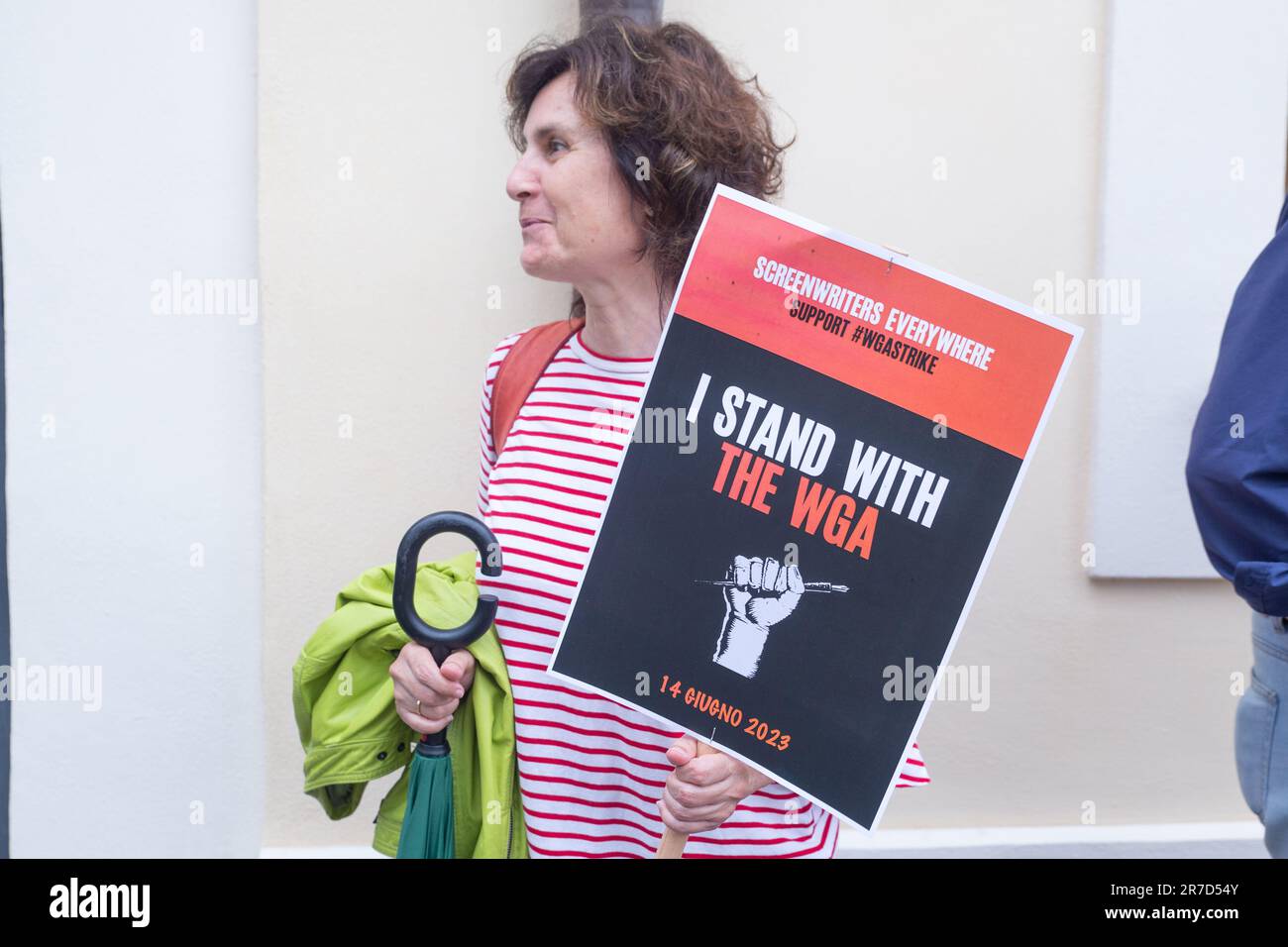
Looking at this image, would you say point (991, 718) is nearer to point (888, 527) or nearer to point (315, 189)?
point (888, 527)

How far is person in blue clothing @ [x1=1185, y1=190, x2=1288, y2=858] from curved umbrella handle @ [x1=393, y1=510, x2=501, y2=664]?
116 cm

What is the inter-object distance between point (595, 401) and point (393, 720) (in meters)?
0.60

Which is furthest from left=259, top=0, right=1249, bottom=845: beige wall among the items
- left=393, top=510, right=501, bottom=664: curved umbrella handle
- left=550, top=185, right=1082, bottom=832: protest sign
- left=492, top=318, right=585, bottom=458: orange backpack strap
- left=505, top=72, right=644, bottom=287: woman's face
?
left=550, top=185, right=1082, bottom=832: protest sign

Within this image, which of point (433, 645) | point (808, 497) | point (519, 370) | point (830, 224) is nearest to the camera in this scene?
point (808, 497)

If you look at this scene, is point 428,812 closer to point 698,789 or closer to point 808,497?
point 698,789

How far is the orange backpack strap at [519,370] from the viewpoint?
192 centimetres

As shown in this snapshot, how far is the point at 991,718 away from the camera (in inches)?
127

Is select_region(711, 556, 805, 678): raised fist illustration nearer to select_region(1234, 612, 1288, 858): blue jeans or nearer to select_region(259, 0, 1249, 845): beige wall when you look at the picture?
select_region(1234, 612, 1288, 858): blue jeans

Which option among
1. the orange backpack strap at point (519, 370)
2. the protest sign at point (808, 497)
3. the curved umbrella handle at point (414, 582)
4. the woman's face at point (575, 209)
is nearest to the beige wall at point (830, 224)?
the orange backpack strap at point (519, 370)

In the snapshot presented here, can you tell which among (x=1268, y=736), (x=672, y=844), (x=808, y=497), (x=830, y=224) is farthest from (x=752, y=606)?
(x=830, y=224)

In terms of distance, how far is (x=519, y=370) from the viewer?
1.94 metres

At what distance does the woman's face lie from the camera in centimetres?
179

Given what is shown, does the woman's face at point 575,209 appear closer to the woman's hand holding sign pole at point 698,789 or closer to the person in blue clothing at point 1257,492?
the woman's hand holding sign pole at point 698,789
